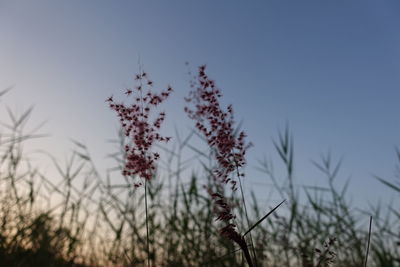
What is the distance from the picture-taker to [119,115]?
284 centimetres

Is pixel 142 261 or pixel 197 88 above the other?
pixel 197 88

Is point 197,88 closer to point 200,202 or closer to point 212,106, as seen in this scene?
point 212,106

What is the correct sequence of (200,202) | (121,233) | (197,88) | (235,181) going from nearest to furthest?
(235,181)
(197,88)
(121,233)
(200,202)

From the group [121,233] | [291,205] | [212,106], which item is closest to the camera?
[212,106]

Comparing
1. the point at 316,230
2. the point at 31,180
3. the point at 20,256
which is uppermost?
the point at 31,180

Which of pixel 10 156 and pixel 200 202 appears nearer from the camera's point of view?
pixel 10 156

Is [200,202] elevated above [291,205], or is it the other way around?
[200,202]

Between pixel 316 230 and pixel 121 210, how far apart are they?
2.07 metres

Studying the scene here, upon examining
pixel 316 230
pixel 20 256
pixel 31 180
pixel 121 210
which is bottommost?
pixel 20 256

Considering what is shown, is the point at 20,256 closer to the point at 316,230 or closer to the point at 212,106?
the point at 212,106

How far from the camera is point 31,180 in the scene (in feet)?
14.4

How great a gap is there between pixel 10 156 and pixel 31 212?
0.67 m

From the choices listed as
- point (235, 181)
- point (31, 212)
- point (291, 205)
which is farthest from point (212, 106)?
point (31, 212)

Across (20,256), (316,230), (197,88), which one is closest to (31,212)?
(20,256)
